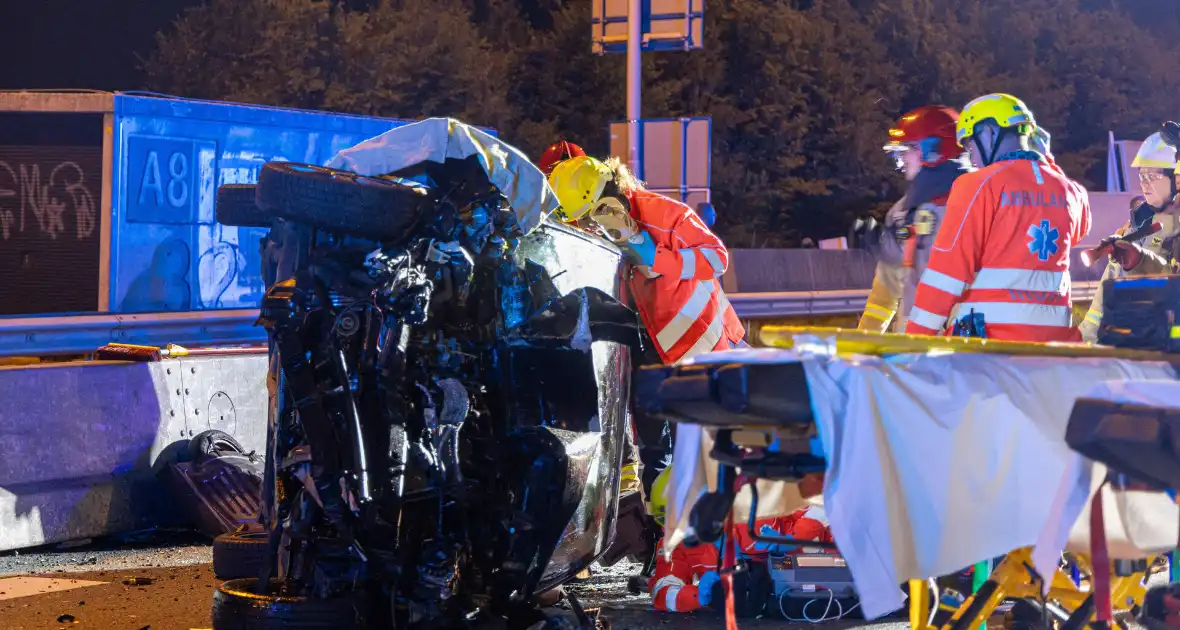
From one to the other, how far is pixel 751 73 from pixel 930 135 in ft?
77.4

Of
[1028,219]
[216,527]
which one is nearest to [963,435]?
[1028,219]

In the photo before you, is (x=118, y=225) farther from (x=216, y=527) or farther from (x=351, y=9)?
(x=351, y=9)

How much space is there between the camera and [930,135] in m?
7.60

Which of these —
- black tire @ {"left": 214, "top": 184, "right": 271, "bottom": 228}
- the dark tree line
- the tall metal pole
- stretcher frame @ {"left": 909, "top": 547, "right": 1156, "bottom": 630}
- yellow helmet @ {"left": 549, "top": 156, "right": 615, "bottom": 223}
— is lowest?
stretcher frame @ {"left": 909, "top": 547, "right": 1156, "bottom": 630}

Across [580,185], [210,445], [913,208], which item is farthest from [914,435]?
[210,445]

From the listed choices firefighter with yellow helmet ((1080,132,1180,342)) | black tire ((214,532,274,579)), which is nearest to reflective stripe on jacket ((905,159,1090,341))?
black tire ((214,532,274,579))

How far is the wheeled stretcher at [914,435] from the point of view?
3.69 metres

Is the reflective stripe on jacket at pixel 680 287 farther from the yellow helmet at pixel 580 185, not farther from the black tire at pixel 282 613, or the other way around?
the black tire at pixel 282 613

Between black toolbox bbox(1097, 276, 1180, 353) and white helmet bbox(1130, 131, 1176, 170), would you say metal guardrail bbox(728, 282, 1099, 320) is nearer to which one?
white helmet bbox(1130, 131, 1176, 170)

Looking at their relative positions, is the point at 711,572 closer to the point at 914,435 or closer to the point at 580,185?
the point at 580,185

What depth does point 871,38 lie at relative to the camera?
32062mm

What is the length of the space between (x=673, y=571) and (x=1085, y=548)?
8.25 feet

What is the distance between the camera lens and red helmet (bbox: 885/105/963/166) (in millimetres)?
7605

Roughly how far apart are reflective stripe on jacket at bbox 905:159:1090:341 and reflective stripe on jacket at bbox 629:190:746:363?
1.30 meters
